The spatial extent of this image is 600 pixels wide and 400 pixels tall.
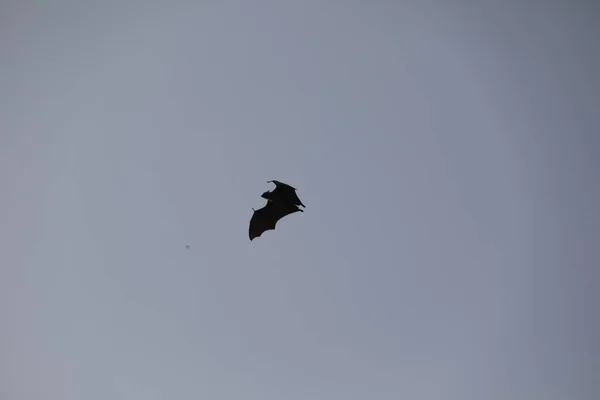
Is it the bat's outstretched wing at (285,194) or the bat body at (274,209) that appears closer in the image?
the bat's outstretched wing at (285,194)

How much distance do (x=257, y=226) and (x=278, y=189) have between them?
304 cm

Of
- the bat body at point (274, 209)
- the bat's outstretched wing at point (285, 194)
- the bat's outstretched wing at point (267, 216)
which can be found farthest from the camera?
the bat's outstretched wing at point (267, 216)

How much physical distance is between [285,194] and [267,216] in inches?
87.2

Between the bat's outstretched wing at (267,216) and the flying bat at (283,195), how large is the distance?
1.64 feet

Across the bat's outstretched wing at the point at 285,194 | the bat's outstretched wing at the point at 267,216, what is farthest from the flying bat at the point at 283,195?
the bat's outstretched wing at the point at 267,216

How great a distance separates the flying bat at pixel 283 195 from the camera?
1691cm

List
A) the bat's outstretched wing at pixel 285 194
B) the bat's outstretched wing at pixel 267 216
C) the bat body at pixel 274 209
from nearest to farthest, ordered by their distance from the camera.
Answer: the bat's outstretched wing at pixel 285 194 → the bat body at pixel 274 209 → the bat's outstretched wing at pixel 267 216

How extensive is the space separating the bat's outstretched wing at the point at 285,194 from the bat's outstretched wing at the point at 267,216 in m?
0.56

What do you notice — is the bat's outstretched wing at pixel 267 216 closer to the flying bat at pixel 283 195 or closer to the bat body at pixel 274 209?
the bat body at pixel 274 209

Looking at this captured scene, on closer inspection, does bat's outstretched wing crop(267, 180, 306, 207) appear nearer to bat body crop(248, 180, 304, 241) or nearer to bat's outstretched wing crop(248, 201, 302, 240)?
bat body crop(248, 180, 304, 241)

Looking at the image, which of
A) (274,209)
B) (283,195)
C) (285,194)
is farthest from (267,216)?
(285,194)

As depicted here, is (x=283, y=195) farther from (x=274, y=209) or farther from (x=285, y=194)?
(x=274, y=209)

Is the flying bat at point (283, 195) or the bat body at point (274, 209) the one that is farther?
the bat body at point (274, 209)

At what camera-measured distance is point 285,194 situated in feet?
57.1
